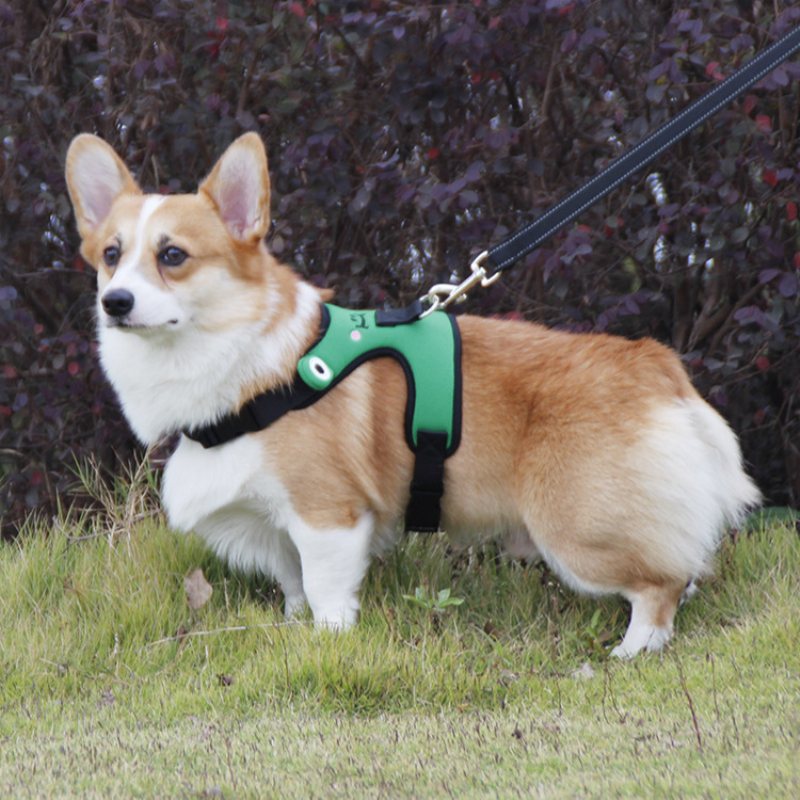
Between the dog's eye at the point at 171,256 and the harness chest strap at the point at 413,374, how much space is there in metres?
0.48

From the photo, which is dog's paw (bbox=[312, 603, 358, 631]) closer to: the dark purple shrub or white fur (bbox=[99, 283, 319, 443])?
white fur (bbox=[99, 283, 319, 443])

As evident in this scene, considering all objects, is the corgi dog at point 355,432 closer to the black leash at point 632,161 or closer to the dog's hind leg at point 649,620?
the dog's hind leg at point 649,620

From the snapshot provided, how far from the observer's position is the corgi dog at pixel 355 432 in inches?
163

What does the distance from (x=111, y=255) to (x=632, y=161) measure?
163cm

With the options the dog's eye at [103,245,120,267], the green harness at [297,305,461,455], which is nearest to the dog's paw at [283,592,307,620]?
the green harness at [297,305,461,455]

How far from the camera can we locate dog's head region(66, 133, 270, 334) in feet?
13.1

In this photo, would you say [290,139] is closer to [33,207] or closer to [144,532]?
[33,207]

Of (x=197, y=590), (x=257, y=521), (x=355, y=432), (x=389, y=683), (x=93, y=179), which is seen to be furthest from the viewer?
(x=197, y=590)

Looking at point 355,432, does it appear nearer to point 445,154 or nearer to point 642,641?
point 642,641

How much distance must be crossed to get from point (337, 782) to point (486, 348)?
1.67m

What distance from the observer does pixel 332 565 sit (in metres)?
4.20

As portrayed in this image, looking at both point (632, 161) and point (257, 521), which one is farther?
point (257, 521)

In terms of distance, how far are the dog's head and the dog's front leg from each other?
2.30 ft

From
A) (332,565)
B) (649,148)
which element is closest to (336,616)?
(332,565)
